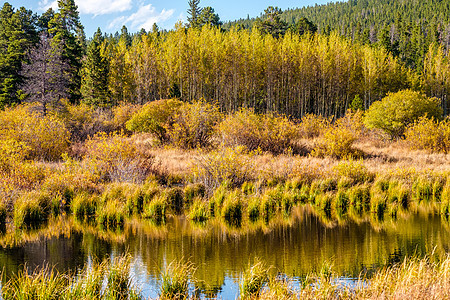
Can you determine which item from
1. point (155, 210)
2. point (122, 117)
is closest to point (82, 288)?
point (155, 210)

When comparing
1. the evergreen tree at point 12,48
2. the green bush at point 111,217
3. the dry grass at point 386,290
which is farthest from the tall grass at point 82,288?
the evergreen tree at point 12,48

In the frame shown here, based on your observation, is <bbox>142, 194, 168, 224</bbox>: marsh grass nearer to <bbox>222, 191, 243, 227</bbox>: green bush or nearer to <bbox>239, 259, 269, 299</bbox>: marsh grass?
<bbox>222, 191, 243, 227</bbox>: green bush

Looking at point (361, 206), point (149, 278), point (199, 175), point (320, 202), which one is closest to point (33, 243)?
point (149, 278)

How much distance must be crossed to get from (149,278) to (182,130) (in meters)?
17.0

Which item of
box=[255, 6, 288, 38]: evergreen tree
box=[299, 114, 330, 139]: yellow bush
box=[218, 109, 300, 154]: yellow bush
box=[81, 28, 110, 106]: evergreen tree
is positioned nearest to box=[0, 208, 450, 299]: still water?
box=[218, 109, 300, 154]: yellow bush

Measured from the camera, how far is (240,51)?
46594 mm

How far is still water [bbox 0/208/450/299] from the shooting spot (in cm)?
804

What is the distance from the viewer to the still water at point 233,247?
804 centimetres

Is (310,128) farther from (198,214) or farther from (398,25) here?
(398,25)

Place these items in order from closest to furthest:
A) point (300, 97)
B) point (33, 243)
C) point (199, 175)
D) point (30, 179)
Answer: point (33, 243) < point (30, 179) < point (199, 175) < point (300, 97)

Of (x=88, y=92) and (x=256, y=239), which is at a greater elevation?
(x=88, y=92)

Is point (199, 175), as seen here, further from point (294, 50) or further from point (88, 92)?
point (294, 50)

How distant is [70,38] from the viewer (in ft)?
150

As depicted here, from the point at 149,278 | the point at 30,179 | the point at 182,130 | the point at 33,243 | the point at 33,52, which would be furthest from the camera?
the point at 33,52
